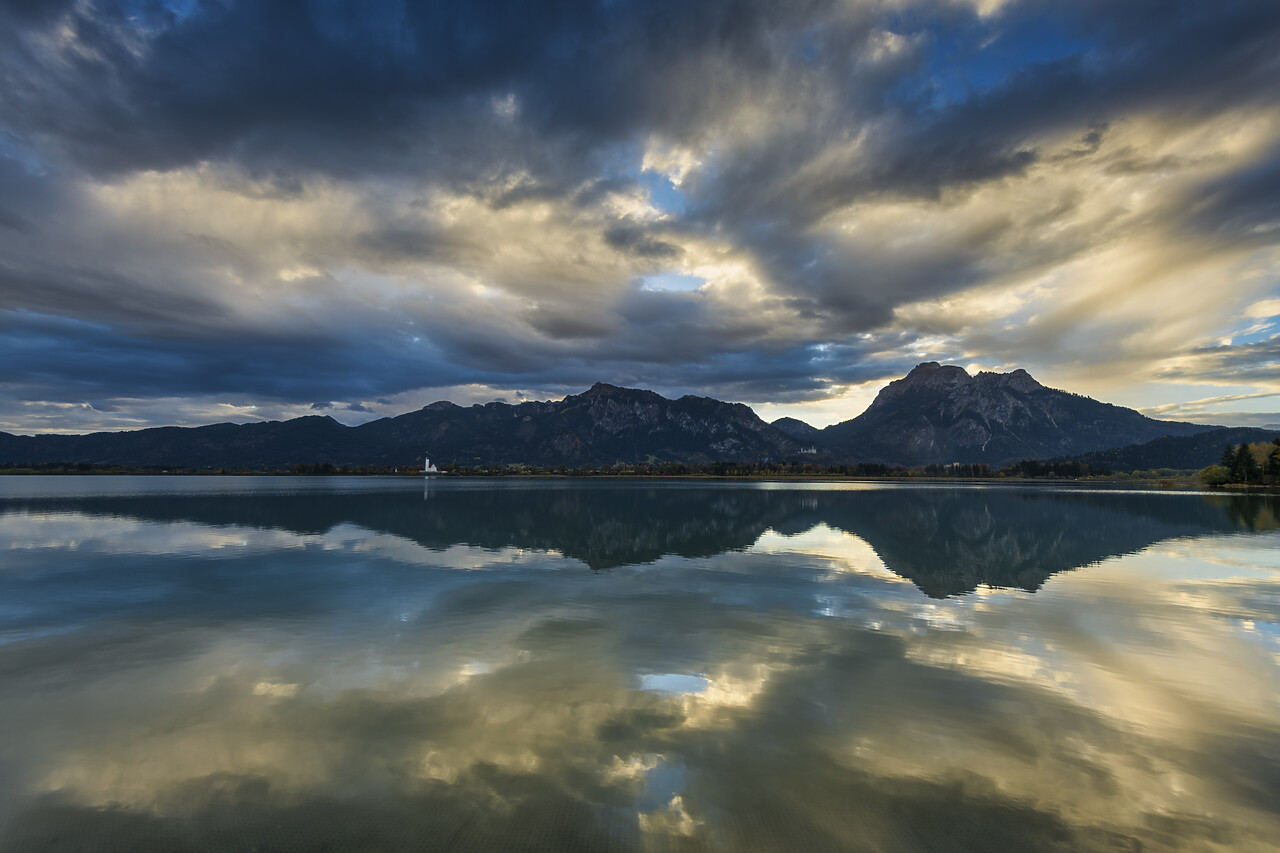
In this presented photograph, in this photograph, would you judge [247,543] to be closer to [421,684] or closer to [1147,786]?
[421,684]

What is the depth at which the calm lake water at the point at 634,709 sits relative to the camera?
9906 mm

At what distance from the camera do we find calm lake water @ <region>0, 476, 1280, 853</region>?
9.91 metres

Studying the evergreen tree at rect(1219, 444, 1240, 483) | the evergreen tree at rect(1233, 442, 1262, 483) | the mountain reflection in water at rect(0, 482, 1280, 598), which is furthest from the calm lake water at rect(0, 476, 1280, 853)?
the evergreen tree at rect(1219, 444, 1240, 483)

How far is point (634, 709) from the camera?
14.8 metres

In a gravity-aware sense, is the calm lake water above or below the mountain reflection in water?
above

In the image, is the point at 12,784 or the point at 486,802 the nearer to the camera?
the point at 486,802

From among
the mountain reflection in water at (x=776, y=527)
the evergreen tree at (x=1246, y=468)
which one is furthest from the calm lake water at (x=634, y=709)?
the evergreen tree at (x=1246, y=468)

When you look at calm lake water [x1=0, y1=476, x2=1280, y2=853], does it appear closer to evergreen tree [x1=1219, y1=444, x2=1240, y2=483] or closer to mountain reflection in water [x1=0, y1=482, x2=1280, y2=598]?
mountain reflection in water [x1=0, y1=482, x2=1280, y2=598]

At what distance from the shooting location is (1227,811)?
409 inches

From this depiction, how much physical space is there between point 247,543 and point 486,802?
50.7 meters

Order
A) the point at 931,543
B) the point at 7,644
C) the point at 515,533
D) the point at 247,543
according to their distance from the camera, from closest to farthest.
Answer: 1. the point at 7,644
2. the point at 247,543
3. the point at 931,543
4. the point at 515,533

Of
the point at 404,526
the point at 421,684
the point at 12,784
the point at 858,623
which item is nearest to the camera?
the point at 12,784

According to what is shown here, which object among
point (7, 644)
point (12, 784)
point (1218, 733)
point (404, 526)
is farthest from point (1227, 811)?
point (404, 526)

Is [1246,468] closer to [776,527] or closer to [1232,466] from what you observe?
[1232,466]
